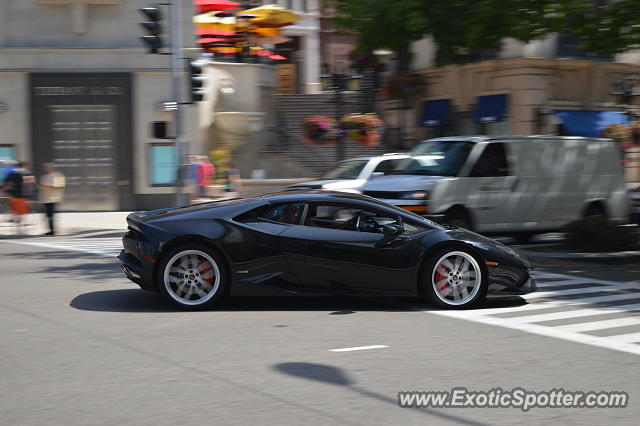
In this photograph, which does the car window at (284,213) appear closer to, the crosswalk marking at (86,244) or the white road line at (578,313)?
the white road line at (578,313)

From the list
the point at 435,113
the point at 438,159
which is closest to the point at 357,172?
the point at 438,159

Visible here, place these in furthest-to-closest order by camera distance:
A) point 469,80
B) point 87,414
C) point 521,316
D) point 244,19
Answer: point 244,19 → point 469,80 → point 521,316 → point 87,414

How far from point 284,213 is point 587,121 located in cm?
2292

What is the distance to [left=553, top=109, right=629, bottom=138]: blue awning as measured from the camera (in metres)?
29.1

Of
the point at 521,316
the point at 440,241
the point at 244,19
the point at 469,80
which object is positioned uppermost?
the point at 244,19

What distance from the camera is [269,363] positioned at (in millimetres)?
6688

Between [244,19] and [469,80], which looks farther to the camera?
[244,19]

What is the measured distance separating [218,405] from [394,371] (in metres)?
1.56

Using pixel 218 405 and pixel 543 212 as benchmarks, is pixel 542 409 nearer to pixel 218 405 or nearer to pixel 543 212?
pixel 218 405

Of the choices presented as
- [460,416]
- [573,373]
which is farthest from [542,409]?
[573,373]

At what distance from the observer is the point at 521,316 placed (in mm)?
8961

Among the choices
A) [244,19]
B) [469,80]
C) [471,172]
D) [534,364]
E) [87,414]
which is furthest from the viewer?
[244,19]

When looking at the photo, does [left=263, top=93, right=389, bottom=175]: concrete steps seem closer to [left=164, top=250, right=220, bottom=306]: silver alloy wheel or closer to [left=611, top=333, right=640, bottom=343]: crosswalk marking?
[left=164, top=250, right=220, bottom=306]: silver alloy wheel

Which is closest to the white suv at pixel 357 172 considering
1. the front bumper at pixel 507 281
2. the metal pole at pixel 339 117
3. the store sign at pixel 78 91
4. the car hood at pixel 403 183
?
the car hood at pixel 403 183
